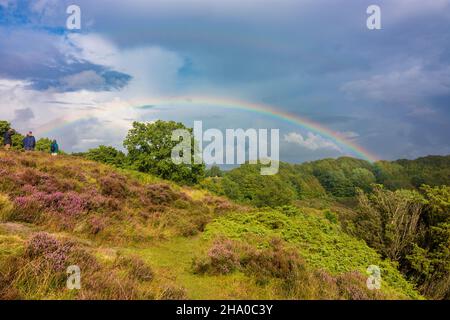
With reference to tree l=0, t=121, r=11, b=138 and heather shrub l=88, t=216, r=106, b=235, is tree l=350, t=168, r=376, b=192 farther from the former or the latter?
heather shrub l=88, t=216, r=106, b=235

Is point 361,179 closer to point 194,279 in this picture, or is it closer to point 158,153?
point 158,153

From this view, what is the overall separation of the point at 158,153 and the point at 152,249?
→ 103 feet

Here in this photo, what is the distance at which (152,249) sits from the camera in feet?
30.3

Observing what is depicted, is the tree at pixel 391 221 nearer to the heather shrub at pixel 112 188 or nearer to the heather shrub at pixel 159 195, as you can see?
the heather shrub at pixel 159 195

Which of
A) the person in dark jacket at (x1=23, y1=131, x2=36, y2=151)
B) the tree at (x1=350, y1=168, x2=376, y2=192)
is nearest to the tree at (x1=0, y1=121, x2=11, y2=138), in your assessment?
the person in dark jacket at (x1=23, y1=131, x2=36, y2=151)

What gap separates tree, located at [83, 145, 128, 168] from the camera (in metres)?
42.2

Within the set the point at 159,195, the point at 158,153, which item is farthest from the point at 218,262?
the point at 158,153

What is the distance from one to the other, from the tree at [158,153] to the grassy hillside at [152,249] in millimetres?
23789

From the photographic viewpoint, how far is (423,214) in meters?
14.7

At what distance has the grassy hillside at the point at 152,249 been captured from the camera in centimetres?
516

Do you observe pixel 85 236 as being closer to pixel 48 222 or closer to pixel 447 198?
pixel 48 222

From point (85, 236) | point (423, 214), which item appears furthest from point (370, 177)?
point (85, 236)

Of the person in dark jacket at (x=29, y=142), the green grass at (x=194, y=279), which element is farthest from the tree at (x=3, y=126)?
the green grass at (x=194, y=279)
